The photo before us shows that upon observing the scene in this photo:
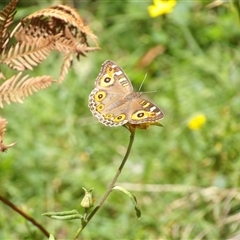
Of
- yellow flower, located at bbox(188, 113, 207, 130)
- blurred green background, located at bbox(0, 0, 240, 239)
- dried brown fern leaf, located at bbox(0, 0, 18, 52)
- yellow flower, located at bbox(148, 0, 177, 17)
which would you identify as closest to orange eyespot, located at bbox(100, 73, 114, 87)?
dried brown fern leaf, located at bbox(0, 0, 18, 52)

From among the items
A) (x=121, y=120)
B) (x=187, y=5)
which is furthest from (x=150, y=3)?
(x=121, y=120)

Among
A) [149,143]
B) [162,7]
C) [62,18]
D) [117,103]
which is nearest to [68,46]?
[62,18]

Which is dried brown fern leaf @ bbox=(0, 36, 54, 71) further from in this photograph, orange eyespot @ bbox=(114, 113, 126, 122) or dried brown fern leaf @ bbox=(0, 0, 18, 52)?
orange eyespot @ bbox=(114, 113, 126, 122)

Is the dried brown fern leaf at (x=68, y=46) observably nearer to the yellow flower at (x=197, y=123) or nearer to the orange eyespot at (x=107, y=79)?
the orange eyespot at (x=107, y=79)

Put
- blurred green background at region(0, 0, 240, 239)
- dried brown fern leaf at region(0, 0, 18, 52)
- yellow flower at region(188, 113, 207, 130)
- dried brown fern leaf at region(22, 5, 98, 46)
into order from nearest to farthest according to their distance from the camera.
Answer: dried brown fern leaf at region(0, 0, 18, 52) → dried brown fern leaf at region(22, 5, 98, 46) → blurred green background at region(0, 0, 240, 239) → yellow flower at region(188, 113, 207, 130)

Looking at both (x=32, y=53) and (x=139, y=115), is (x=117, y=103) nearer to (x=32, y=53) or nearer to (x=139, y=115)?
(x=139, y=115)

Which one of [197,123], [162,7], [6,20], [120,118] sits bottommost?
[197,123]

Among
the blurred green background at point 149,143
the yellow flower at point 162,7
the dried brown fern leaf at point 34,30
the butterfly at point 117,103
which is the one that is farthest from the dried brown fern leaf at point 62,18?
the yellow flower at point 162,7

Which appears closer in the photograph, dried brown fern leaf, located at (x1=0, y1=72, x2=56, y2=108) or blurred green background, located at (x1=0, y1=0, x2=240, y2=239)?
dried brown fern leaf, located at (x1=0, y1=72, x2=56, y2=108)
